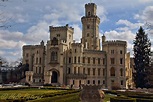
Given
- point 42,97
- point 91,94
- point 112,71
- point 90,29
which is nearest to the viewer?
point 91,94

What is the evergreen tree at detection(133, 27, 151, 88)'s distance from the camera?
63.8 meters

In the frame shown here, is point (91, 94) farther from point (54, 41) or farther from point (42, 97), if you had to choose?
point (54, 41)

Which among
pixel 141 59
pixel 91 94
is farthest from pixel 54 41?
pixel 91 94

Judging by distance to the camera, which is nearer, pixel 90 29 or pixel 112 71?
pixel 112 71

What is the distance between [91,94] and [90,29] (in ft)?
199

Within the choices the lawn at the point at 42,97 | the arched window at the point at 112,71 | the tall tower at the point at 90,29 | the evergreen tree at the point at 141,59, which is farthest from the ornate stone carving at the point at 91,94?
the tall tower at the point at 90,29

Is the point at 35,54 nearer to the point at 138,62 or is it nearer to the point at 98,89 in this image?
the point at 138,62

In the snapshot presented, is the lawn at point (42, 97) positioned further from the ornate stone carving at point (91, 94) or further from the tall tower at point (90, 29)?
the tall tower at point (90, 29)

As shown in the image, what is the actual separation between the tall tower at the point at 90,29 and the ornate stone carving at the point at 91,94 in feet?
194

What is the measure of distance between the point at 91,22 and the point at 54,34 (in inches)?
549

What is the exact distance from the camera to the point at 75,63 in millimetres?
69250

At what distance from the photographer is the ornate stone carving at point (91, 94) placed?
20578 millimetres

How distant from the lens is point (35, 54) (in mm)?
75625

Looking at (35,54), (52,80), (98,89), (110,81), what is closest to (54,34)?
(35,54)
